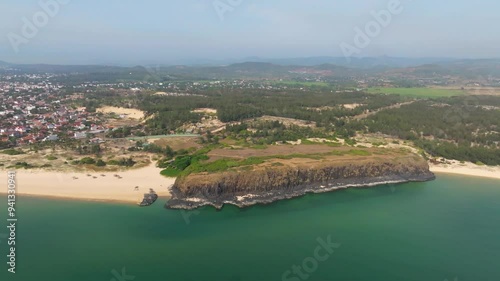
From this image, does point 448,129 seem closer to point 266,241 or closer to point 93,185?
point 266,241

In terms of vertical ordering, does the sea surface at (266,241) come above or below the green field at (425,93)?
below

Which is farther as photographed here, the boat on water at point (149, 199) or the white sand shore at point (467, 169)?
the white sand shore at point (467, 169)

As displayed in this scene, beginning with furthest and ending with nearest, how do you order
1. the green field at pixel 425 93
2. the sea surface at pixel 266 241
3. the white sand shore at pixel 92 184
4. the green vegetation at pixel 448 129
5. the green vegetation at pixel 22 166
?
1. the green field at pixel 425 93
2. the green vegetation at pixel 448 129
3. the green vegetation at pixel 22 166
4. the white sand shore at pixel 92 184
5. the sea surface at pixel 266 241

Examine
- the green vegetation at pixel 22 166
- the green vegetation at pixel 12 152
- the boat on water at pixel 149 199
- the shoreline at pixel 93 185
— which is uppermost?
the green vegetation at pixel 12 152

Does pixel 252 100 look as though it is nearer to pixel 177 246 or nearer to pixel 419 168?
pixel 419 168

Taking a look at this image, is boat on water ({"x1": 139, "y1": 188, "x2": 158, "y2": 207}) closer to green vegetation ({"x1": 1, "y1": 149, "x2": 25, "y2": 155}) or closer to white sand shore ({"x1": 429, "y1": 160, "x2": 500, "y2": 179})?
green vegetation ({"x1": 1, "y1": 149, "x2": 25, "y2": 155})

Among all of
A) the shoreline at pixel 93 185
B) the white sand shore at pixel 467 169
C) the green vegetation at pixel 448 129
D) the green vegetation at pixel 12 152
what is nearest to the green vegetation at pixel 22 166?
the shoreline at pixel 93 185

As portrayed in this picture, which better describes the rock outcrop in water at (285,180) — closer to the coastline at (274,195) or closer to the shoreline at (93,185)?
the coastline at (274,195)

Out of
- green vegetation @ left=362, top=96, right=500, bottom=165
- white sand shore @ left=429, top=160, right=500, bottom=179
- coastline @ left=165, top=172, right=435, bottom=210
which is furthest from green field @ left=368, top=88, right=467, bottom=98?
coastline @ left=165, top=172, right=435, bottom=210

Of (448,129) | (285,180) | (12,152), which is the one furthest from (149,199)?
(448,129)
